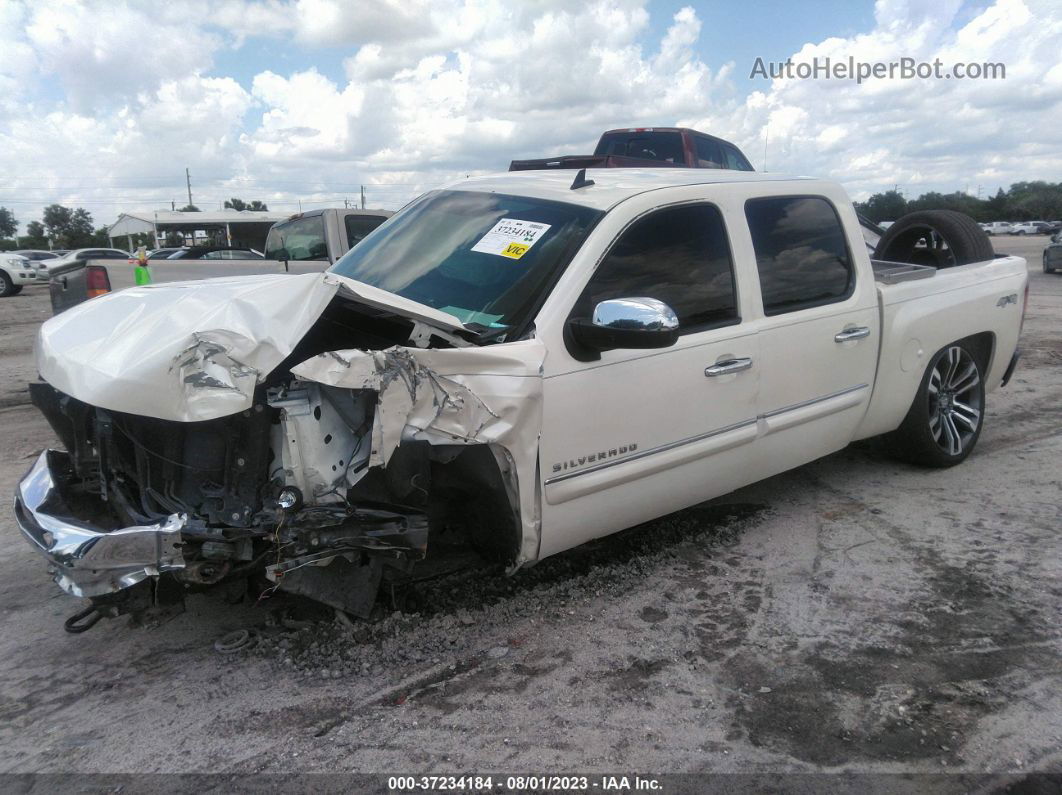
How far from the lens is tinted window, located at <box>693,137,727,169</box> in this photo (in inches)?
416

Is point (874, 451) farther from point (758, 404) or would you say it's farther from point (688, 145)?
point (688, 145)

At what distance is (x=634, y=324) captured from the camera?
303cm

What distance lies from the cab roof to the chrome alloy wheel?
1609 mm

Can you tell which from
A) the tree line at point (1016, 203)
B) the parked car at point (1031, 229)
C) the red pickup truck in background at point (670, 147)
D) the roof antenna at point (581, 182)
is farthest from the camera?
the tree line at point (1016, 203)

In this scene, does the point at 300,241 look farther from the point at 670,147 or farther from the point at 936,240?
the point at 936,240

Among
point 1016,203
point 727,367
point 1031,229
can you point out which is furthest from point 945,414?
point 1016,203

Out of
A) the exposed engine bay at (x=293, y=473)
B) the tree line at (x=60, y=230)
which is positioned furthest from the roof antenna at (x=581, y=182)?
the tree line at (x=60, y=230)

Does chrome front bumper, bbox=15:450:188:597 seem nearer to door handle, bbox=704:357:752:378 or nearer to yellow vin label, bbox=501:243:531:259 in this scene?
yellow vin label, bbox=501:243:531:259

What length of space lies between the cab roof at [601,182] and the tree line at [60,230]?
68.5 meters

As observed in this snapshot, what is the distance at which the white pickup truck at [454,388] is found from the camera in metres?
2.81

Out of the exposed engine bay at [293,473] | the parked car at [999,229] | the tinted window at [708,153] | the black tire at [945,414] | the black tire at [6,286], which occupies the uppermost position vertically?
the tinted window at [708,153]

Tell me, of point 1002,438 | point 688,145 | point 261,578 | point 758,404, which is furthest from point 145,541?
point 688,145

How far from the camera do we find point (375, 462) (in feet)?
9.21

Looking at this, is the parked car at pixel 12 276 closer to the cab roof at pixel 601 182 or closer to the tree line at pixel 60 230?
the cab roof at pixel 601 182
